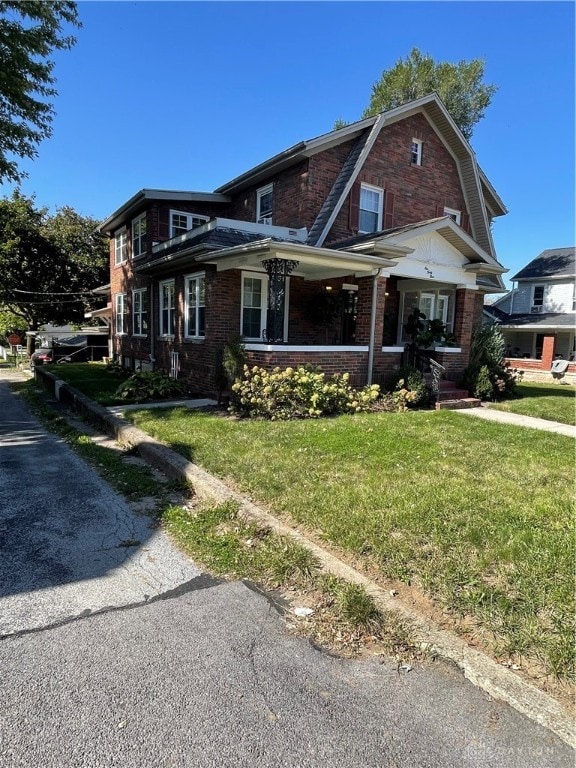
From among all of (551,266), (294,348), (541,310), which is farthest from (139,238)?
(551,266)

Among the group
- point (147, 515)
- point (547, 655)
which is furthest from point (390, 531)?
point (147, 515)

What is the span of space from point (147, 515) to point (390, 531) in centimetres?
235

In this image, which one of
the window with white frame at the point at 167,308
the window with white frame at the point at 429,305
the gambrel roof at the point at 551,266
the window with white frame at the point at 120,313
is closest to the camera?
the window with white frame at the point at 167,308

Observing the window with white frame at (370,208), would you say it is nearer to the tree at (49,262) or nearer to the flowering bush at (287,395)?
the flowering bush at (287,395)

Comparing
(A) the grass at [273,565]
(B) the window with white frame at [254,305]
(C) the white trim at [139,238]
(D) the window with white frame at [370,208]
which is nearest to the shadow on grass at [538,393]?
(D) the window with white frame at [370,208]

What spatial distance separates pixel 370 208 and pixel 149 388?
8.29 m

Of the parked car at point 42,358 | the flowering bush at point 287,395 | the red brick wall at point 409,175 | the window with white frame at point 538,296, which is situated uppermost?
the red brick wall at point 409,175

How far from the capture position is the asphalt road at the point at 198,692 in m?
1.90

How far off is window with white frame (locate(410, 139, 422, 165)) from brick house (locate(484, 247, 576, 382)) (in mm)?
14157

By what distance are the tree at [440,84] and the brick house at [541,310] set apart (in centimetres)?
1051

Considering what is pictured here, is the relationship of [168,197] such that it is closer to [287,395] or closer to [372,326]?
[372,326]

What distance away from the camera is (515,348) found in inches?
1200

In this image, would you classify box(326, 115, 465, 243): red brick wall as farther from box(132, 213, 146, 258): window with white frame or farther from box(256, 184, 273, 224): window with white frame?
box(132, 213, 146, 258): window with white frame

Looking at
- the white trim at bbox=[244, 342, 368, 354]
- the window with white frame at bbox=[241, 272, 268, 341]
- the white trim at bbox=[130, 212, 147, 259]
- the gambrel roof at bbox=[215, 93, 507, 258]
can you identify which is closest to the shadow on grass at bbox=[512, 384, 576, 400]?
the gambrel roof at bbox=[215, 93, 507, 258]
